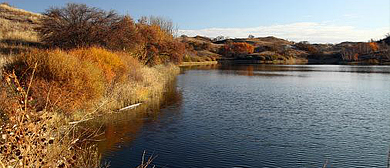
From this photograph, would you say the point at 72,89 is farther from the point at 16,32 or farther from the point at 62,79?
the point at 16,32

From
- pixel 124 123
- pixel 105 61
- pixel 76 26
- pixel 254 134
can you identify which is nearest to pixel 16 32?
pixel 76 26

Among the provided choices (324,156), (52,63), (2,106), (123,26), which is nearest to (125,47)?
(123,26)

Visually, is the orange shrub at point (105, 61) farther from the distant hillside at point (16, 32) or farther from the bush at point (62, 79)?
the distant hillside at point (16, 32)

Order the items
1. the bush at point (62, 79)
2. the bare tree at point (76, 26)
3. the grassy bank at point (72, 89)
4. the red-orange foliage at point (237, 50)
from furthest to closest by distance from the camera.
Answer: the red-orange foliage at point (237, 50) → the bare tree at point (76, 26) → the bush at point (62, 79) → the grassy bank at point (72, 89)

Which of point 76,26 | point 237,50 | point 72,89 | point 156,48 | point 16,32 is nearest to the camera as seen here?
point 72,89

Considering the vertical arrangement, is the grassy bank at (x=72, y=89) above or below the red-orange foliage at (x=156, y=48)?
below

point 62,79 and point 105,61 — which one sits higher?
point 105,61

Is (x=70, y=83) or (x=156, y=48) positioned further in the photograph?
(x=156, y=48)

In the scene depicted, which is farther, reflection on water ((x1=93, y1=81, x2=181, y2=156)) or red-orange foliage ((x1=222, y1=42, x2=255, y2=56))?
red-orange foliage ((x1=222, y1=42, x2=255, y2=56))

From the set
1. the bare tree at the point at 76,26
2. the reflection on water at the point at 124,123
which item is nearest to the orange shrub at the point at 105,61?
the reflection on water at the point at 124,123

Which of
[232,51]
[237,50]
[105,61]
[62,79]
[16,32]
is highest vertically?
[16,32]

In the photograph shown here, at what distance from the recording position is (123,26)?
30.0 meters

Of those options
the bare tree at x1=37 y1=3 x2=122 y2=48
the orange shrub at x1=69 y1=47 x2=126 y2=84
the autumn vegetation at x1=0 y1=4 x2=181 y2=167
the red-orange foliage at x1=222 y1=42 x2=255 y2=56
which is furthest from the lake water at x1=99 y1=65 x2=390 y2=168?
the red-orange foliage at x1=222 y1=42 x2=255 y2=56

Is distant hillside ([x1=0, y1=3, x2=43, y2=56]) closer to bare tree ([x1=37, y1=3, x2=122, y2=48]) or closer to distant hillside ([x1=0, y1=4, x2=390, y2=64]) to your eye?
distant hillside ([x1=0, y1=4, x2=390, y2=64])
